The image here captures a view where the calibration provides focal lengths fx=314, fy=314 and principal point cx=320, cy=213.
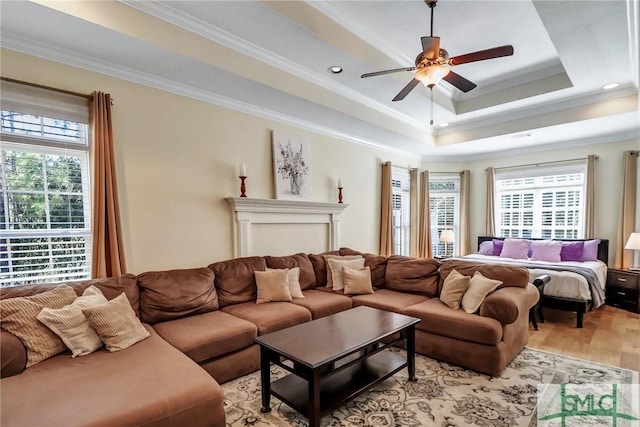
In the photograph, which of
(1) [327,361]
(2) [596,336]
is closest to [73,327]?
(1) [327,361]

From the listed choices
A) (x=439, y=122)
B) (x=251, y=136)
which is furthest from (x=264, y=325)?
(x=439, y=122)

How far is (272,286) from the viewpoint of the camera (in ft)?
11.3

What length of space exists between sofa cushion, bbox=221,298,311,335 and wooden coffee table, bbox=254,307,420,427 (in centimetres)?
41

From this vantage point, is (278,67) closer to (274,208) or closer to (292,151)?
(292,151)

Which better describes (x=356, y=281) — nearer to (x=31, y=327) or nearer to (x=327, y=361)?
(x=327, y=361)

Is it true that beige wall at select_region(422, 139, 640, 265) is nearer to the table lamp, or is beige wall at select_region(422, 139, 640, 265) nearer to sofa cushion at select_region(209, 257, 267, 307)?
the table lamp

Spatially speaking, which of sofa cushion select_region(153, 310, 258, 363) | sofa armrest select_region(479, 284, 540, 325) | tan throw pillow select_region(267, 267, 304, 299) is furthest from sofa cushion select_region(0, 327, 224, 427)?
sofa armrest select_region(479, 284, 540, 325)

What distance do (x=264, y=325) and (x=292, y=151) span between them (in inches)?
95.0

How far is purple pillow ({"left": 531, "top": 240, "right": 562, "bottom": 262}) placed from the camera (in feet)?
16.9

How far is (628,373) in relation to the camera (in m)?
2.69

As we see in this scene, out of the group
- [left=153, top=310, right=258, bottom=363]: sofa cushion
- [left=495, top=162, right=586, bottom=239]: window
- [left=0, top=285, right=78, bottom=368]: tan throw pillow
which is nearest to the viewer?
[left=0, top=285, right=78, bottom=368]: tan throw pillow

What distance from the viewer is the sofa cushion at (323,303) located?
10.8 feet

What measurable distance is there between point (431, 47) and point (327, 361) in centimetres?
240

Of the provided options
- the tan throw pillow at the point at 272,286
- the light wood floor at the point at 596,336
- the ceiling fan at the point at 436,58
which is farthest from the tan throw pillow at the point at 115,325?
the light wood floor at the point at 596,336
